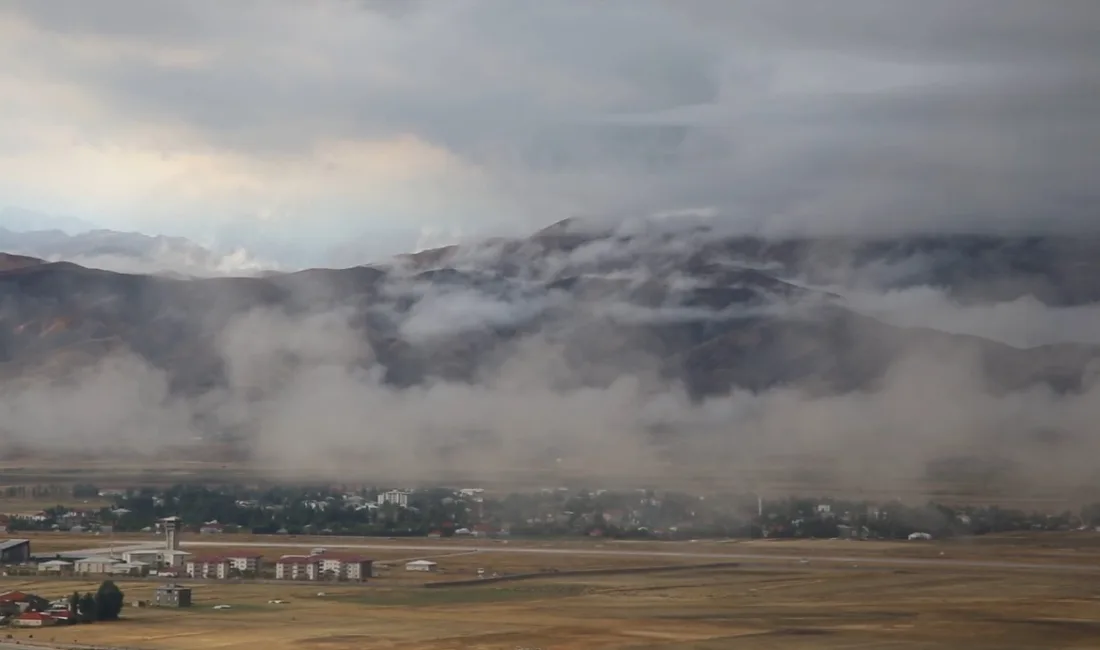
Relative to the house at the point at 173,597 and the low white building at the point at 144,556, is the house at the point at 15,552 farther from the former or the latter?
the house at the point at 173,597

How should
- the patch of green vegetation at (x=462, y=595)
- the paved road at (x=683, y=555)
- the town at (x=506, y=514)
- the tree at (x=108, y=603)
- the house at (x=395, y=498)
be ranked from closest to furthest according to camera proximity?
the tree at (x=108, y=603)
the patch of green vegetation at (x=462, y=595)
the paved road at (x=683, y=555)
the town at (x=506, y=514)
the house at (x=395, y=498)

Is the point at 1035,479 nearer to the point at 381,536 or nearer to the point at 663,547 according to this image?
the point at 663,547

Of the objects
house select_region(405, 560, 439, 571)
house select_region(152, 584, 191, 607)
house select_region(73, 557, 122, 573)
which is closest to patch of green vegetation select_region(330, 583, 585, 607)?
house select_region(152, 584, 191, 607)

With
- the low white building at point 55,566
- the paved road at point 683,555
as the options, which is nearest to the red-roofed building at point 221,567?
the low white building at point 55,566

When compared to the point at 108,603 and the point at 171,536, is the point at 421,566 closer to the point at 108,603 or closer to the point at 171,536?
the point at 171,536

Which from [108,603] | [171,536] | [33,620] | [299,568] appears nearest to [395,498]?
[171,536]

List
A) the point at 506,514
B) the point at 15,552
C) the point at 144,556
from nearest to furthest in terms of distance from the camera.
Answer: the point at 144,556
the point at 15,552
the point at 506,514
